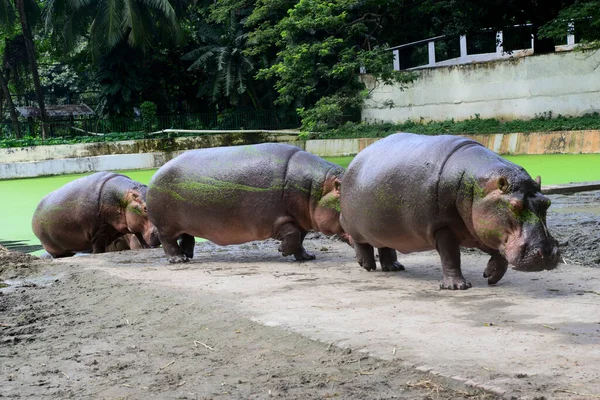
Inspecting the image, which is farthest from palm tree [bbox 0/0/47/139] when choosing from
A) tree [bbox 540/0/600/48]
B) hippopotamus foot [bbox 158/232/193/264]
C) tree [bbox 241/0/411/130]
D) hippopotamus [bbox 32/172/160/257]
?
hippopotamus foot [bbox 158/232/193/264]

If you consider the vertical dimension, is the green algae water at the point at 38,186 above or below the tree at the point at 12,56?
below

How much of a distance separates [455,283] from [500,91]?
18657 millimetres

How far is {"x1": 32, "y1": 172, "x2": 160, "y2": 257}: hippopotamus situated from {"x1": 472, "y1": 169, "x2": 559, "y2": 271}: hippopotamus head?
5271 mm

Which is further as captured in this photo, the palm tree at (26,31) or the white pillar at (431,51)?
the palm tree at (26,31)

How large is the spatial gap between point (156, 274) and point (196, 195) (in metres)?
0.90

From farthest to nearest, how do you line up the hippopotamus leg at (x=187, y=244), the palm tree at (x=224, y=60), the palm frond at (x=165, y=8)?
the palm tree at (x=224, y=60), the palm frond at (x=165, y=8), the hippopotamus leg at (x=187, y=244)

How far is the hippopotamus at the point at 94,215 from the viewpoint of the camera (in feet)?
31.3

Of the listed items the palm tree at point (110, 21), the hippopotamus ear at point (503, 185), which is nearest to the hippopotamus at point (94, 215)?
the hippopotamus ear at point (503, 185)

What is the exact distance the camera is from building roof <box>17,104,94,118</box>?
3466 cm

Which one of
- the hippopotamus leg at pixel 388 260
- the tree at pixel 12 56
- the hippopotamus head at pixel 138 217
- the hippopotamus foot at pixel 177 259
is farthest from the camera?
the tree at pixel 12 56

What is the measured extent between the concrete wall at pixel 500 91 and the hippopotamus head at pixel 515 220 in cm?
1660

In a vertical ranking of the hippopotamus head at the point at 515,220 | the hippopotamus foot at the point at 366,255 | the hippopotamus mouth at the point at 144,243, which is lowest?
the hippopotamus mouth at the point at 144,243

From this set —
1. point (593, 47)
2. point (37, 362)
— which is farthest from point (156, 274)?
point (593, 47)

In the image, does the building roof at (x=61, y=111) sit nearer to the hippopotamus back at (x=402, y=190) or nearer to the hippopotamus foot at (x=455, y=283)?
the hippopotamus back at (x=402, y=190)
